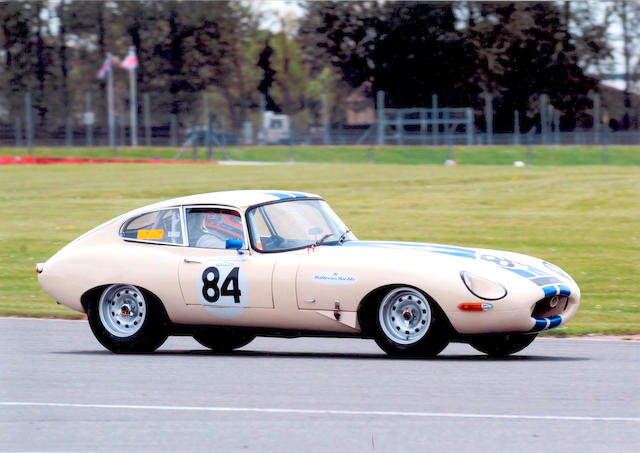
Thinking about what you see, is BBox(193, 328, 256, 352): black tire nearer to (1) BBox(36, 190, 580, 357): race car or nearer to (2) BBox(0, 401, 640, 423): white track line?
(1) BBox(36, 190, 580, 357): race car

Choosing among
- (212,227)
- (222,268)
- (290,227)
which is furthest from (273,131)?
(222,268)

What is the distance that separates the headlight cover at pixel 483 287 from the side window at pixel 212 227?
1.95 metres

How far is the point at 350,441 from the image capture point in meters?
6.29

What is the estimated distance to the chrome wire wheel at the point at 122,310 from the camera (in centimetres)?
978

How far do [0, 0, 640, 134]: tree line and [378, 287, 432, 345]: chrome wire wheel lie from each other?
50.4 metres

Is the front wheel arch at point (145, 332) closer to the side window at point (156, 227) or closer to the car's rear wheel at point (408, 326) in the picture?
the side window at point (156, 227)

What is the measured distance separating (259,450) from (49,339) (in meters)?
5.14

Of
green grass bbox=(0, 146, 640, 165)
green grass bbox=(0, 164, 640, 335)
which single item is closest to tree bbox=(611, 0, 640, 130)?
green grass bbox=(0, 146, 640, 165)

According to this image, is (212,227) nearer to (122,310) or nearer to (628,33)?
(122,310)

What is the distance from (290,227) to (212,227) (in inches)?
26.6

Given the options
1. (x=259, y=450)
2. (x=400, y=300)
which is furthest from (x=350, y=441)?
(x=400, y=300)

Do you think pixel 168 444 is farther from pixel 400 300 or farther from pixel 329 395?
pixel 400 300

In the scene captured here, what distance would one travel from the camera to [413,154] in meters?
53.0

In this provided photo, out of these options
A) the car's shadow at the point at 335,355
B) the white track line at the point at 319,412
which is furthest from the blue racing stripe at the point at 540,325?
the white track line at the point at 319,412
